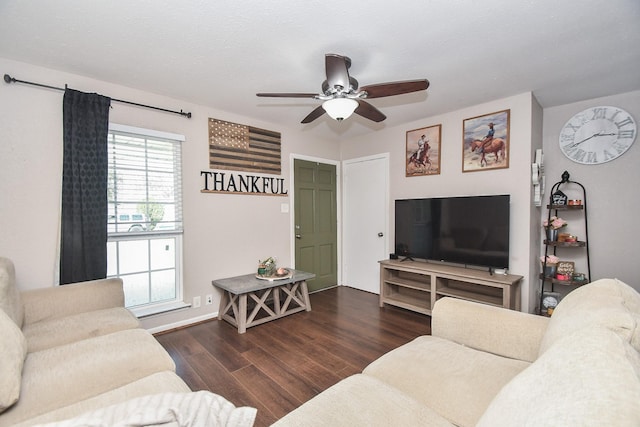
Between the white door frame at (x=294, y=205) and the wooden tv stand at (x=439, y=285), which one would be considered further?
the white door frame at (x=294, y=205)

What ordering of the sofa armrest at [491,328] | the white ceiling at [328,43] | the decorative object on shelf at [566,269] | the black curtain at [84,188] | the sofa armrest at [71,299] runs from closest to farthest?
the sofa armrest at [491,328] → the white ceiling at [328,43] → the sofa armrest at [71,299] → the black curtain at [84,188] → the decorative object on shelf at [566,269]

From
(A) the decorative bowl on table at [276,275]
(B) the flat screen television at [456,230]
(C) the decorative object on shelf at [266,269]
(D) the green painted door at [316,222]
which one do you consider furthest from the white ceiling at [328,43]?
(A) the decorative bowl on table at [276,275]

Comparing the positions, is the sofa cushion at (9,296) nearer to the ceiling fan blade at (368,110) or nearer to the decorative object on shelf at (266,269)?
the decorative object on shelf at (266,269)

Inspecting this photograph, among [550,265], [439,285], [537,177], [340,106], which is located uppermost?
[340,106]

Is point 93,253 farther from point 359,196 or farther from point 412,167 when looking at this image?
point 412,167

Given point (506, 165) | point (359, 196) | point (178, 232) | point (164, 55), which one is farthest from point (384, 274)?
point (164, 55)

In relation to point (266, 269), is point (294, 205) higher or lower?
higher

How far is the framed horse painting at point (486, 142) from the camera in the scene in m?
3.03

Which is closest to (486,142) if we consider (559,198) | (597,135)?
(559,198)

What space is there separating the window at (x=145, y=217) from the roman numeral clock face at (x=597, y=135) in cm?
424

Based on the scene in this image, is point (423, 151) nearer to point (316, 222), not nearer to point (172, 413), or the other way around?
point (316, 222)

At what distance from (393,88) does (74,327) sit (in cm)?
274

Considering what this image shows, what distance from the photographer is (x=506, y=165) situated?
303 centimetres

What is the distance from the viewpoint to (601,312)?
95cm
